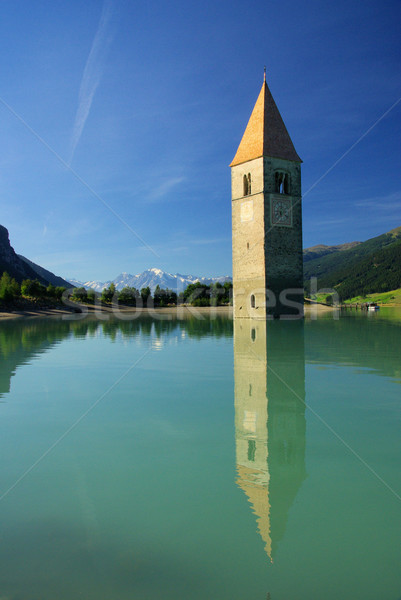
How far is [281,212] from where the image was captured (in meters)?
39.7

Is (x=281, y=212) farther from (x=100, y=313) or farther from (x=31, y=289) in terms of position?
(x=31, y=289)

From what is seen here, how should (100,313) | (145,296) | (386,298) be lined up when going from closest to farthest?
(100,313), (145,296), (386,298)

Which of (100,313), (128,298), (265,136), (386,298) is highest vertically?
(265,136)

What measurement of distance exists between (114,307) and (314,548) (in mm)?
75634

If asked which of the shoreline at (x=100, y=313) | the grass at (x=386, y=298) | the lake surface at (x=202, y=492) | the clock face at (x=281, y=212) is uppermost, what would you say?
the clock face at (x=281, y=212)

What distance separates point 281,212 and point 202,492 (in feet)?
124

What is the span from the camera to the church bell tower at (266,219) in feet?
126

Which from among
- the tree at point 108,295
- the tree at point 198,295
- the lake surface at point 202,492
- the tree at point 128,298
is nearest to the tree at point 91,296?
the tree at point 108,295

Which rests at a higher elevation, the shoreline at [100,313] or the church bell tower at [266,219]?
the church bell tower at [266,219]

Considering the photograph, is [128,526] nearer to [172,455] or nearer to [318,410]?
[172,455]

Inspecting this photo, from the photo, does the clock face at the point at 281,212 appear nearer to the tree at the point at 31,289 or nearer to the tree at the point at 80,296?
the tree at the point at 31,289

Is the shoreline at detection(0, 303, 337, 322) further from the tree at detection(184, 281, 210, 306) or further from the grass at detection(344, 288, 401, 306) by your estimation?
the grass at detection(344, 288, 401, 306)

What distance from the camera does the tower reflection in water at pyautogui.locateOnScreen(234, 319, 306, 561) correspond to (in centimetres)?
362

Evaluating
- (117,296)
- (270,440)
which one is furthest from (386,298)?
(270,440)
